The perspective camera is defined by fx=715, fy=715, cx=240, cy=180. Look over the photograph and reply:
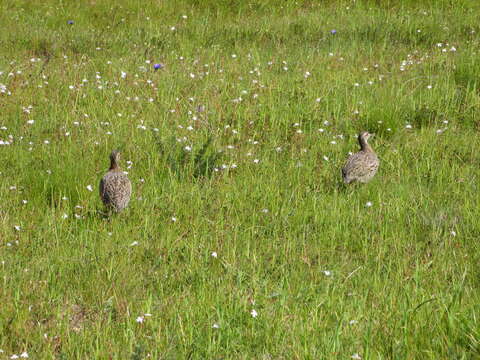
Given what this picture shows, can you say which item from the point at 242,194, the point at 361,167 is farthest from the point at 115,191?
the point at 361,167

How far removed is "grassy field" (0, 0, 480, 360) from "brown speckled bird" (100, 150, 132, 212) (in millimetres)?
153

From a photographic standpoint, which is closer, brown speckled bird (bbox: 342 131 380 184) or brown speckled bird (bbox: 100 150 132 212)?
brown speckled bird (bbox: 100 150 132 212)

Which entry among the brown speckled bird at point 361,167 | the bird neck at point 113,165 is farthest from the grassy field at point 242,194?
the bird neck at point 113,165

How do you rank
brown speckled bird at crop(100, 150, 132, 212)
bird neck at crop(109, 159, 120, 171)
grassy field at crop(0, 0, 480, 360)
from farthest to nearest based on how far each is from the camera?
bird neck at crop(109, 159, 120, 171), brown speckled bird at crop(100, 150, 132, 212), grassy field at crop(0, 0, 480, 360)

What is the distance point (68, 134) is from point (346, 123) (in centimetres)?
317

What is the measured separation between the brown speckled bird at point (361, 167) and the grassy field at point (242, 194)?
140 millimetres

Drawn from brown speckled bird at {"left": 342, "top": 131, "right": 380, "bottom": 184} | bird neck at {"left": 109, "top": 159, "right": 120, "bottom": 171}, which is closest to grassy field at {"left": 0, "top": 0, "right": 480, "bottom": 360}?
brown speckled bird at {"left": 342, "top": 131, "right": 380, "bottom": 184}

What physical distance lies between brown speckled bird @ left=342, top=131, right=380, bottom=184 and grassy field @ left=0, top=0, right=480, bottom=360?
5.5 inches

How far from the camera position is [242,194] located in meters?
6.66

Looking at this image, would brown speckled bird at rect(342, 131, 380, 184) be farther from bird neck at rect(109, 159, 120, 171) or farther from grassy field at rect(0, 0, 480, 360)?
bird neck at rect(109, 159, 120, 171)

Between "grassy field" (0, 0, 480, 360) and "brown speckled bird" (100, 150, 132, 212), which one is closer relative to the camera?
"grassy field" (0, 0, 480, 360)

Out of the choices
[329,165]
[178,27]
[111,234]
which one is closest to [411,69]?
[329,165]

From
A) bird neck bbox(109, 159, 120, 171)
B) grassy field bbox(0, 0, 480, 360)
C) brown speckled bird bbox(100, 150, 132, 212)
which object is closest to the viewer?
grassy field bbox(0, 0, 480, 360)

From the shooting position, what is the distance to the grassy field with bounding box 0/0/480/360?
4371 mm
